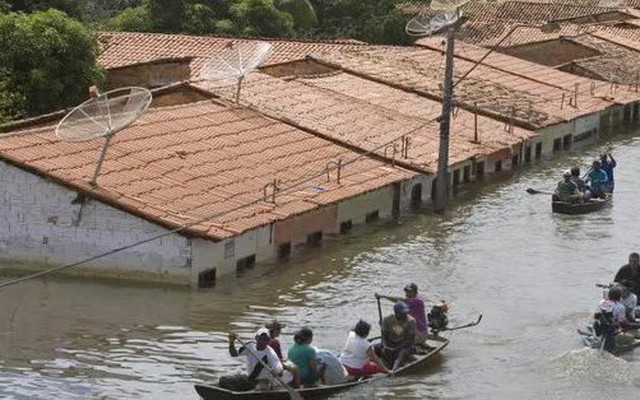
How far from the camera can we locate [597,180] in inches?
1462

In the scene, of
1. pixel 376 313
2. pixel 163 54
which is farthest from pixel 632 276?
pixel 163 54

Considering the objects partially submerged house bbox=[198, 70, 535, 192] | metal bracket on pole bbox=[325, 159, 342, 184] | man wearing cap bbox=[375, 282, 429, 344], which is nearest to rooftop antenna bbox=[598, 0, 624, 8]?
partially submerged house bbox=[198, 70, 535, 192]

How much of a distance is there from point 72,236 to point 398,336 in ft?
25.1

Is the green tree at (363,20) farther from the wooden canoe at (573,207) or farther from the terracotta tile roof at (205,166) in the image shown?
the terracotta tile roof at (205,166)

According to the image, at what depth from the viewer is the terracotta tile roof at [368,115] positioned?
3588 cm

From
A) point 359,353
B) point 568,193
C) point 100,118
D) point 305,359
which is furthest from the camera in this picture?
point 568,193

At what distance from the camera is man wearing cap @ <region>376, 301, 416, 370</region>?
70.5ft

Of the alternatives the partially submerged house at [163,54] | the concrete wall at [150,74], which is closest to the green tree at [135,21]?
the partially submerged house at [163,54]

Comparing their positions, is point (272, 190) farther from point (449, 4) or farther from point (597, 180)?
point (597, 180)

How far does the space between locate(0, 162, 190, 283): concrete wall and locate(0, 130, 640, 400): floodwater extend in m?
0.37

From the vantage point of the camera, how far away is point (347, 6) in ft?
214

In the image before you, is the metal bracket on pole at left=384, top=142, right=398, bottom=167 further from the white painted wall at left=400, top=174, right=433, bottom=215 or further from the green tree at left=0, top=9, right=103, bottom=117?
the green tree at left=0, top=9, right=103, bottom=117

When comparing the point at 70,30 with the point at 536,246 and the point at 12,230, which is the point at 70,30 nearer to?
the point at 12,230

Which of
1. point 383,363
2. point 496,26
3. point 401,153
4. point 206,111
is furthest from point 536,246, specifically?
point 496,26
